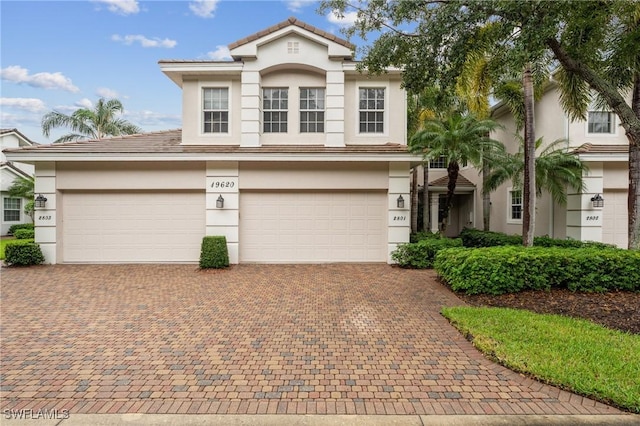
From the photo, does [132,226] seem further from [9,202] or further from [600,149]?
[9,202]

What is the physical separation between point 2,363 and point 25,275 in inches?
255

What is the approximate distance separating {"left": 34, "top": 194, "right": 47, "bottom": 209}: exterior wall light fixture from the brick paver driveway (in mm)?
3719

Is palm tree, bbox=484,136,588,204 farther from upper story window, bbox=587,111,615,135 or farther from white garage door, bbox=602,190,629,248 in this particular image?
white garage door, bbox=602,190,629,248

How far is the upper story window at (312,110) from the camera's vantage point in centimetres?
1145

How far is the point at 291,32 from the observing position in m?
10.9

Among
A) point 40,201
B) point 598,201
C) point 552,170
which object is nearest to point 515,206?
point 552,170

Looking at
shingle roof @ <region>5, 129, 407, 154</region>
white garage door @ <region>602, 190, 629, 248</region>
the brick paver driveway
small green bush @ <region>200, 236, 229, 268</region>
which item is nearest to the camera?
the brick paver driveway

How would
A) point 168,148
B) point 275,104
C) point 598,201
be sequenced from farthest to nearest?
1. point 275,104
2. point 598,201
3. point 168,148

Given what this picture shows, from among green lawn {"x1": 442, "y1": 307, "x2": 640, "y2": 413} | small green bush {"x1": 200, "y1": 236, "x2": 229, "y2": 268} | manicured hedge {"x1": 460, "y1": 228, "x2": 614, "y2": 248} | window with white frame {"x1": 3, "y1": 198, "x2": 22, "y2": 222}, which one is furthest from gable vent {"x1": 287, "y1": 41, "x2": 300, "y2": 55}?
window with white frame {"x1": 3, "y1": 198, "x2": 22, "y2": 222}

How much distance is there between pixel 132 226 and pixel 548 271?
460 inches

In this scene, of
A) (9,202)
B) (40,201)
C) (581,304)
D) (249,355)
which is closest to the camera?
(249,355)

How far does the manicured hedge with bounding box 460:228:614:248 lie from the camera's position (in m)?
10.3

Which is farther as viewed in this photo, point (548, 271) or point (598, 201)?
point (598, 201)

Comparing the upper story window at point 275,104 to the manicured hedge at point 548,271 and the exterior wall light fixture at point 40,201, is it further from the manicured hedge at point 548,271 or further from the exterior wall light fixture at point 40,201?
the manicured hedge at point 548,271
